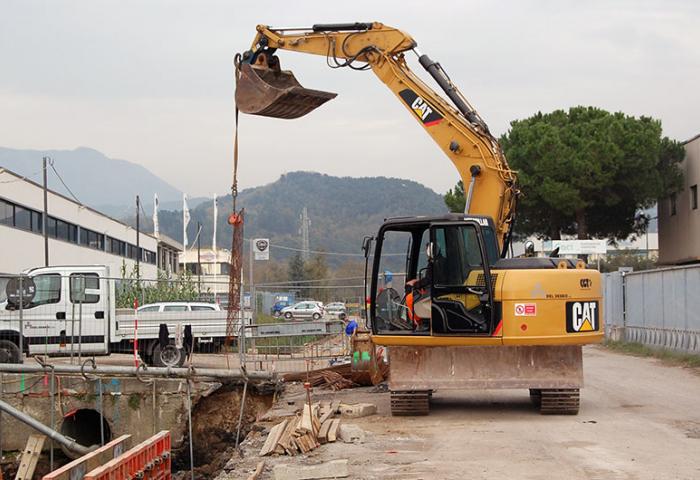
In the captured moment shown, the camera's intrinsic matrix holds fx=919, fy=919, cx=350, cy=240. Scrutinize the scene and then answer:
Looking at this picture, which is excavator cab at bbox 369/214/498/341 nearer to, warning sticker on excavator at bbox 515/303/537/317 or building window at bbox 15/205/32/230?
warning sticker on excavator at bbox 515/303/537/317

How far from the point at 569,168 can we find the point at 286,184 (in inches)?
5527

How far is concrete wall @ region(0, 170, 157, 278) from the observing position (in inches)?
1459

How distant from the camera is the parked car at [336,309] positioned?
64.0 feet

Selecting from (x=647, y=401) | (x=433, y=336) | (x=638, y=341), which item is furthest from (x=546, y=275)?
(x=638, y=341)

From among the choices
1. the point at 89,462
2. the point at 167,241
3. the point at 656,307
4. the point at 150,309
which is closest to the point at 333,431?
the point at 89,462

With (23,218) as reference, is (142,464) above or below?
below

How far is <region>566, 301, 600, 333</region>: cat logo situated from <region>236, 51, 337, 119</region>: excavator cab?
4840mm

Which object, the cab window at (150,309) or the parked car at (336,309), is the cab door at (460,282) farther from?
the cab window at (150,309)

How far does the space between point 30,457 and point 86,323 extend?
173 inches

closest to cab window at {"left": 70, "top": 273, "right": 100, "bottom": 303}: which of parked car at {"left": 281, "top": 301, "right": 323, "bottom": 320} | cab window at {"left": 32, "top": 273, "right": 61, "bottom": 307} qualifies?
cab window at {"left": 32, "top": 273, "right": 61, "bottom": 307}

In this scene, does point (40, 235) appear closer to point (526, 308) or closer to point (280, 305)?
point (280, 305)

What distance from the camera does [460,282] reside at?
1279 cm

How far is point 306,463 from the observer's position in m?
10.1

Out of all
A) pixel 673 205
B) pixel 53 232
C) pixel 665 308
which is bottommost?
pixel 665 308
